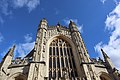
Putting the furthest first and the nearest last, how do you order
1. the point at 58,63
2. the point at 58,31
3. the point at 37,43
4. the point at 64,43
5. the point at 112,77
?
the point at 58,31, the point at 64,43, the point at 37,43, the point at 58,63, the point at 112,77

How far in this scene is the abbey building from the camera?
16.2m

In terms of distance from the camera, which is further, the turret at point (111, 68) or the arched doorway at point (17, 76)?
the turret at point (111, 68)

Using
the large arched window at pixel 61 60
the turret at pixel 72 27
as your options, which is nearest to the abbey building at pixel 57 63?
the large arched window at pixel 61 60

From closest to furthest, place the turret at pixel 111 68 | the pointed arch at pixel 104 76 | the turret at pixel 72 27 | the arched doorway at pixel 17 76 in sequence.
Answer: the arched doorway at pixel 17 76, the turret at pixel 111 68, the pointed arch at pixel 104 76, the turret at pixel 72 27

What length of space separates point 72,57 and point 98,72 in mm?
4143

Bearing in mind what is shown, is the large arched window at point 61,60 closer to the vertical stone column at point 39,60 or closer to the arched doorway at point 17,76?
the vertical stone column at point 39,60

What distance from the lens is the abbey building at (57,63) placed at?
16.2 meters

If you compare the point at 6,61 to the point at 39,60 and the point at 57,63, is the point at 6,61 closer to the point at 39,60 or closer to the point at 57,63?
the point at 39,60

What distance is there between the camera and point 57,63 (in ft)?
62.3

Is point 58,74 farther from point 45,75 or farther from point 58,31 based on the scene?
point 58,31

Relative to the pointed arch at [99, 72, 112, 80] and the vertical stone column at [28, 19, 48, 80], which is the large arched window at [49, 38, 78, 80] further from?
the pointed arch at [99, 72, 112, 80]

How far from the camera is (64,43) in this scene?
22.6 metres

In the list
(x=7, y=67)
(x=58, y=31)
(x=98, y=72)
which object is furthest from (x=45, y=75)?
(x=58, y=31)

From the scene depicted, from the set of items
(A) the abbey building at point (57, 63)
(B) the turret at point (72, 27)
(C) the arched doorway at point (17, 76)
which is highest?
(B) the turret at point (72, 27)
